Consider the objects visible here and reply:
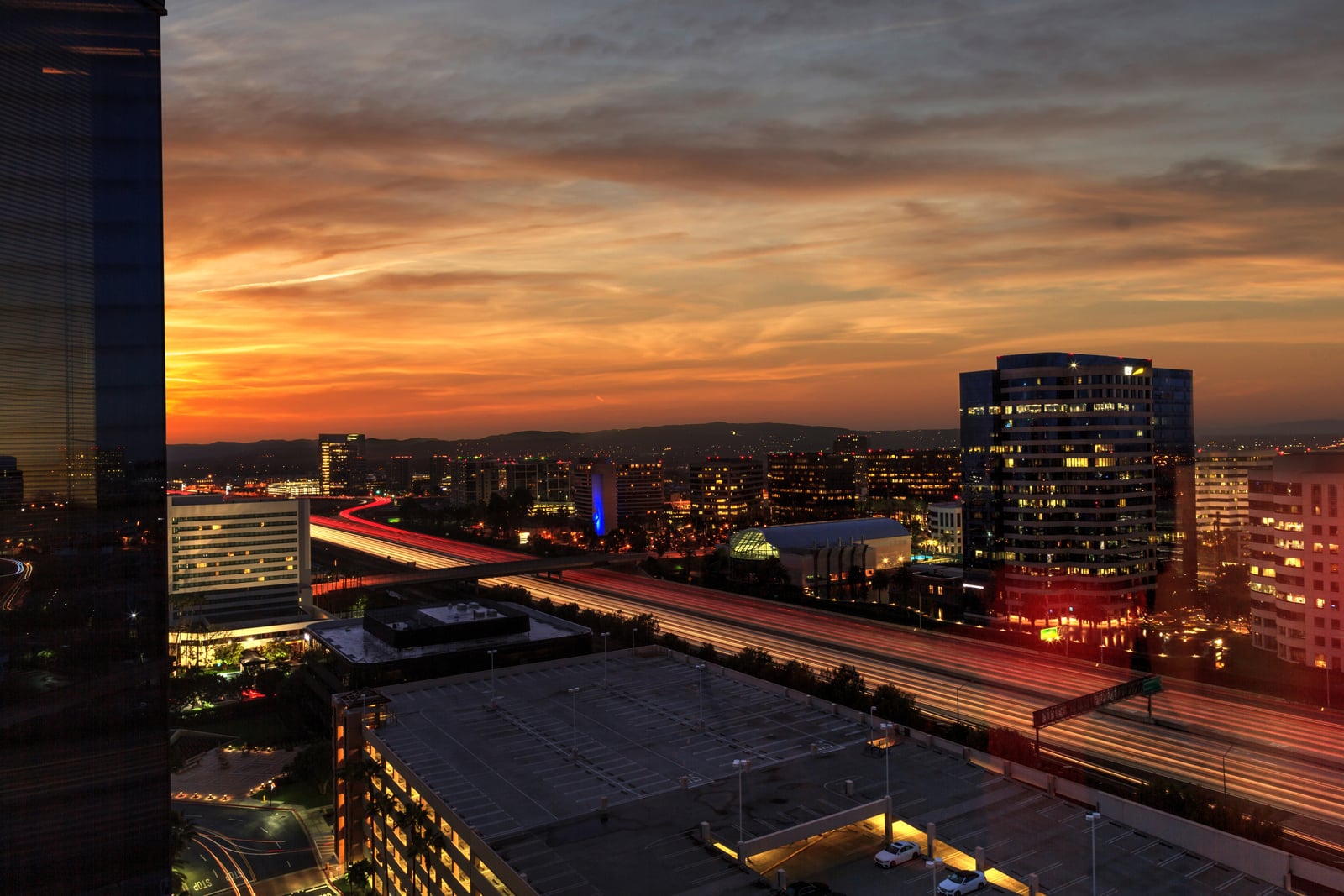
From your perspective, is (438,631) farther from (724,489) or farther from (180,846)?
(724,489)

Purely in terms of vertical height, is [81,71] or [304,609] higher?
[81,71]

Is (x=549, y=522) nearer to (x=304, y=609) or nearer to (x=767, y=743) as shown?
(x=304, y=609)

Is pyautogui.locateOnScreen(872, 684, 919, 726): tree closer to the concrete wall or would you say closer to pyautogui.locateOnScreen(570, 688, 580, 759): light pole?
pyautogui.locateOnScreen(570, 688, 580, 759): light pole

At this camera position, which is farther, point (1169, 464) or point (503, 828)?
point (1169, 464)

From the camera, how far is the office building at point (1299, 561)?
47594mm

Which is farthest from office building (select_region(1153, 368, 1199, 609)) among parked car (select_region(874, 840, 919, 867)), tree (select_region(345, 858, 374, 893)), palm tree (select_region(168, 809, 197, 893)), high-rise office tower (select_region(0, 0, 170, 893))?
high-rise office tower (select_region(0, 0, 170, 893))

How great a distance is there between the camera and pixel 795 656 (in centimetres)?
5203

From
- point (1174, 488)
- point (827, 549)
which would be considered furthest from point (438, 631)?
point (1174, 488)

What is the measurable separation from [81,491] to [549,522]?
127 metres

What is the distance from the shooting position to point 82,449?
12047mm

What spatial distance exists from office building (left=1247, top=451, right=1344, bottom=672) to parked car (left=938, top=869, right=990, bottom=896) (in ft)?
128

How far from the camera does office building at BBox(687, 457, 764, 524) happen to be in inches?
5979

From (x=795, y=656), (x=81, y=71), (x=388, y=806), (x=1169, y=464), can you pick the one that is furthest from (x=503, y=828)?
(x=1169, y=464)

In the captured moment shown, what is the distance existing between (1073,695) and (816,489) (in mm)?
94995
